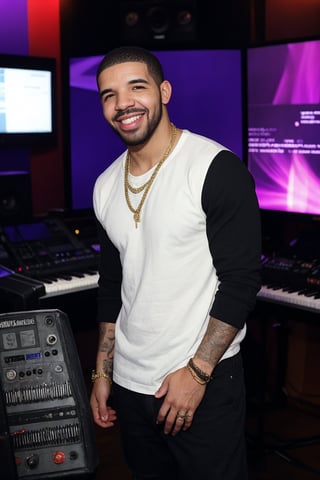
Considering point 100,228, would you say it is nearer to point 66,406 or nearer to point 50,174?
point 66,406

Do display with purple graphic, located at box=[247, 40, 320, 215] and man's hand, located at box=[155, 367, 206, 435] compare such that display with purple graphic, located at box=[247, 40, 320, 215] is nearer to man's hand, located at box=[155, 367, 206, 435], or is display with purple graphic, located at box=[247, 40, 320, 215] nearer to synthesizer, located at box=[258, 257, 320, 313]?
synthesizer, located at box=[258, 257, 320, 313]

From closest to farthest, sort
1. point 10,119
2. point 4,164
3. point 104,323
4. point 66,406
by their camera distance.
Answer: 1. point 66,406
2. point 104,323
3. point 10,119
4. point 4,164

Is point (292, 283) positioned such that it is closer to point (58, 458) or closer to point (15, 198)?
point (15, 198)

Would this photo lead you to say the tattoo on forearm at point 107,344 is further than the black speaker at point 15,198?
No

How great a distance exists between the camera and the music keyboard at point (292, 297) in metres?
2.79

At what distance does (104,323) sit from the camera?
6.91 feet

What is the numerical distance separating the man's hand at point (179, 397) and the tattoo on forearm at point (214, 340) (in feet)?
0.19

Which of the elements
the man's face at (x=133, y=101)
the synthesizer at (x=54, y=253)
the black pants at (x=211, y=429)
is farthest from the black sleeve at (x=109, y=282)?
the synthesizer at (x=54, y=253)

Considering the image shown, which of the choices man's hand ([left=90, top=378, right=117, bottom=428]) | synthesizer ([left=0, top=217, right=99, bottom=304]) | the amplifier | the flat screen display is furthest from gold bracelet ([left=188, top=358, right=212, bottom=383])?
the flat screen display

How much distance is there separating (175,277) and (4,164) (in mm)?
2496

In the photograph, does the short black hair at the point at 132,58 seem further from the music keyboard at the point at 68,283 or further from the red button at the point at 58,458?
the music keyboard at the point at 68,283

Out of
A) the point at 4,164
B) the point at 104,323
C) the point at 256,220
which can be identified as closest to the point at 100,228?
the point at 104,323

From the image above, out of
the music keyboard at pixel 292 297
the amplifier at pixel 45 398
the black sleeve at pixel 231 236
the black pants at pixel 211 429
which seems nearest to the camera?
the amplifier at pixel 45 398

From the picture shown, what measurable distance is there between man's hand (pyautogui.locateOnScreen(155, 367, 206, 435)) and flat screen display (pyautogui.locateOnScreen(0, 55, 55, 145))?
7.18 feet
